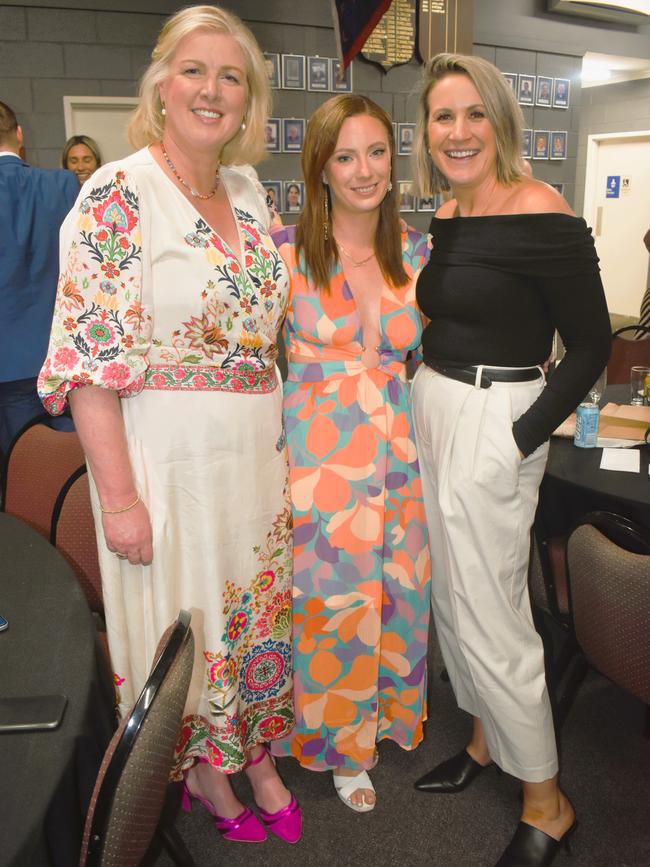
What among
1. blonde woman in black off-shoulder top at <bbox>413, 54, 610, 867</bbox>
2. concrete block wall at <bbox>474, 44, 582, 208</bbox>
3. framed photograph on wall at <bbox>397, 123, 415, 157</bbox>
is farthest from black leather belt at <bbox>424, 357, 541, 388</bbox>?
concrete block wall at <bbox>474, 44, 582, 208</bbox>

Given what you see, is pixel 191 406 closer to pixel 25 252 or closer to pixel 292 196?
pixel 25 252

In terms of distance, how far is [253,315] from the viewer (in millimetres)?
1612

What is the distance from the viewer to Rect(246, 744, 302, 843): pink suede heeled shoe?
1.89 m

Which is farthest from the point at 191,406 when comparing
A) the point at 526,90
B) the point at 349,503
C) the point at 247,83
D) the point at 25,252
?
the point at 526,90

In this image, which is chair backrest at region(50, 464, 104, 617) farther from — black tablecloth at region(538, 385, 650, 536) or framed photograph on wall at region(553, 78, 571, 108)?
framed photograph on wall at region(553, 78, 571, 108)

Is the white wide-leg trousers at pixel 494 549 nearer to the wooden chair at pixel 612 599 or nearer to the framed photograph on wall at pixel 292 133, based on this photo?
the wooden chair at pixel 612 599

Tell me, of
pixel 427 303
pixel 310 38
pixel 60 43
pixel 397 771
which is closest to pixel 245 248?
pixel 427 303

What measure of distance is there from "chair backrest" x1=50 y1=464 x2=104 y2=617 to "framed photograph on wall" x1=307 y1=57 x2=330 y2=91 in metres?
4.15

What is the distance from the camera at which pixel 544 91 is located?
20.6 feet

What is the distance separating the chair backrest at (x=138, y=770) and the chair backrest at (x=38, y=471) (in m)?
1.24

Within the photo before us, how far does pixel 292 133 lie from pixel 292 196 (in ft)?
1.39

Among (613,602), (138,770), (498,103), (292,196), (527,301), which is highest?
(292,196)

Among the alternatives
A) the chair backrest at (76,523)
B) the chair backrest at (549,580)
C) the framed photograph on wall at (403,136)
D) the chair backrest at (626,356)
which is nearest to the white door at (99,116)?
the framed photograph on wall at (403,136)

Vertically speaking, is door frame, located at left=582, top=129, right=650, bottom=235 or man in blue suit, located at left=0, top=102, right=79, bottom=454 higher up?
door frame, located at left=582, top=129, right=650, bottom=235
